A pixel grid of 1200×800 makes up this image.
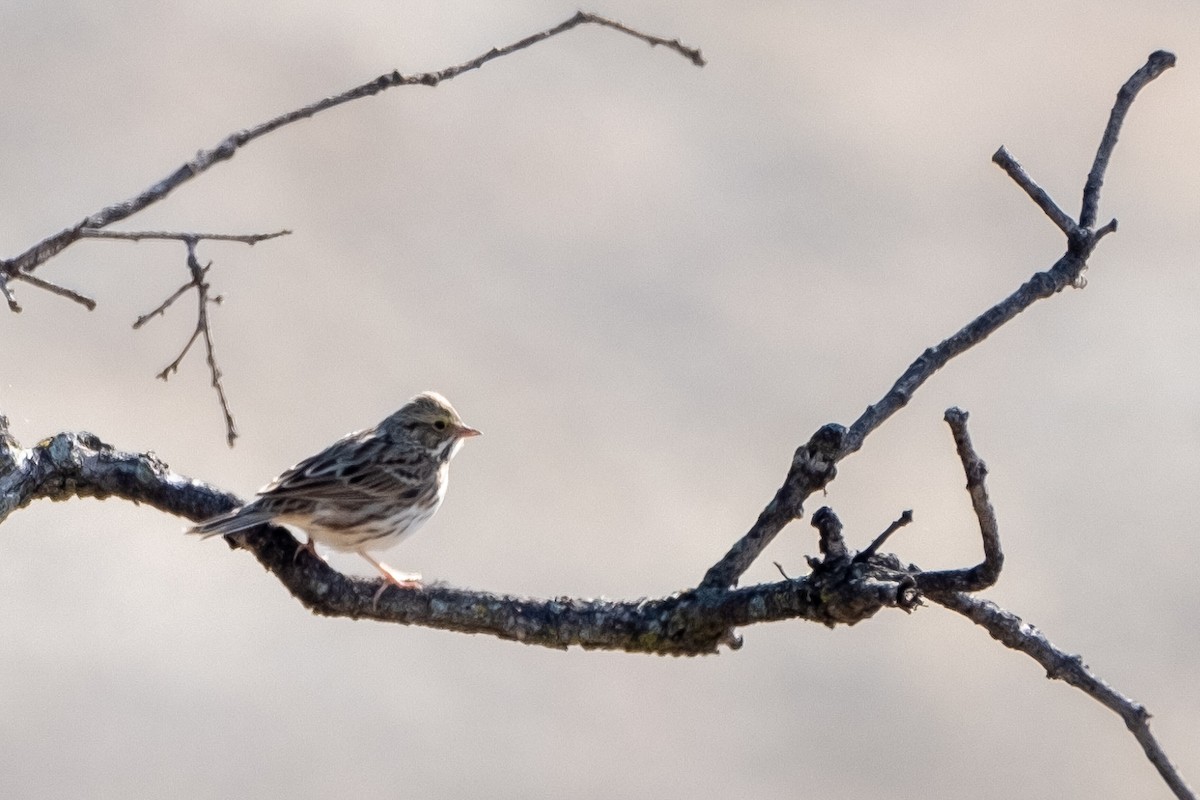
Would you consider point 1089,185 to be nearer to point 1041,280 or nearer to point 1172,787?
point 1041,280

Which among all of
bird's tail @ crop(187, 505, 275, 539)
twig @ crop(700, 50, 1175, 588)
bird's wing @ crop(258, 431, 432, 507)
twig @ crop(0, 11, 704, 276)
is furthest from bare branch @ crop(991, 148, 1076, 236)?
bird's wing @ crop(258, 431, 432, 507)

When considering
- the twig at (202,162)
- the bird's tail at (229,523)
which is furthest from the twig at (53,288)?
the bird's tail at (229,523)

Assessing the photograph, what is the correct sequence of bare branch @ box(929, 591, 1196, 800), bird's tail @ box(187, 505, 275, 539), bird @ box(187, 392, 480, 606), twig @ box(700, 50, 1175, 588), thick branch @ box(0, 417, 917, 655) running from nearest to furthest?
bare branch @ box(929, 591, 1196, 800), thick branch @ box(0, 417, 917, 655), twig @ box(700, 50, 1175, 588), bird's tail @ box(187, 505, 275, 539), bird @ box(187, 392, 480, 606)

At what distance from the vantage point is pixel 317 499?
6766 millimetres

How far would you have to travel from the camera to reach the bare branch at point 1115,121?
15.0 feet

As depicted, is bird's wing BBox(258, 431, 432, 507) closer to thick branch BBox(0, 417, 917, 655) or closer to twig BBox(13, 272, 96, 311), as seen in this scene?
thick branch BBox(0, 417, 917, 655)

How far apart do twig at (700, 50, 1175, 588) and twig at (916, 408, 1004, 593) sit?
2.34ft

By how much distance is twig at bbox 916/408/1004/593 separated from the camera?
3.53 metres

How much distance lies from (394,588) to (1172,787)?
2515 millimetres

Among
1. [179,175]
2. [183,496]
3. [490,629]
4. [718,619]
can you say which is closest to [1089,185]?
[718,619]

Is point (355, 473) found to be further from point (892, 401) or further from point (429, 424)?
point (892, 401)

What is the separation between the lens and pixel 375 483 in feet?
24.6

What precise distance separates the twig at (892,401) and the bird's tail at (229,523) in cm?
179

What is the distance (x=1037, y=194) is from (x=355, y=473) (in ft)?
13.2
